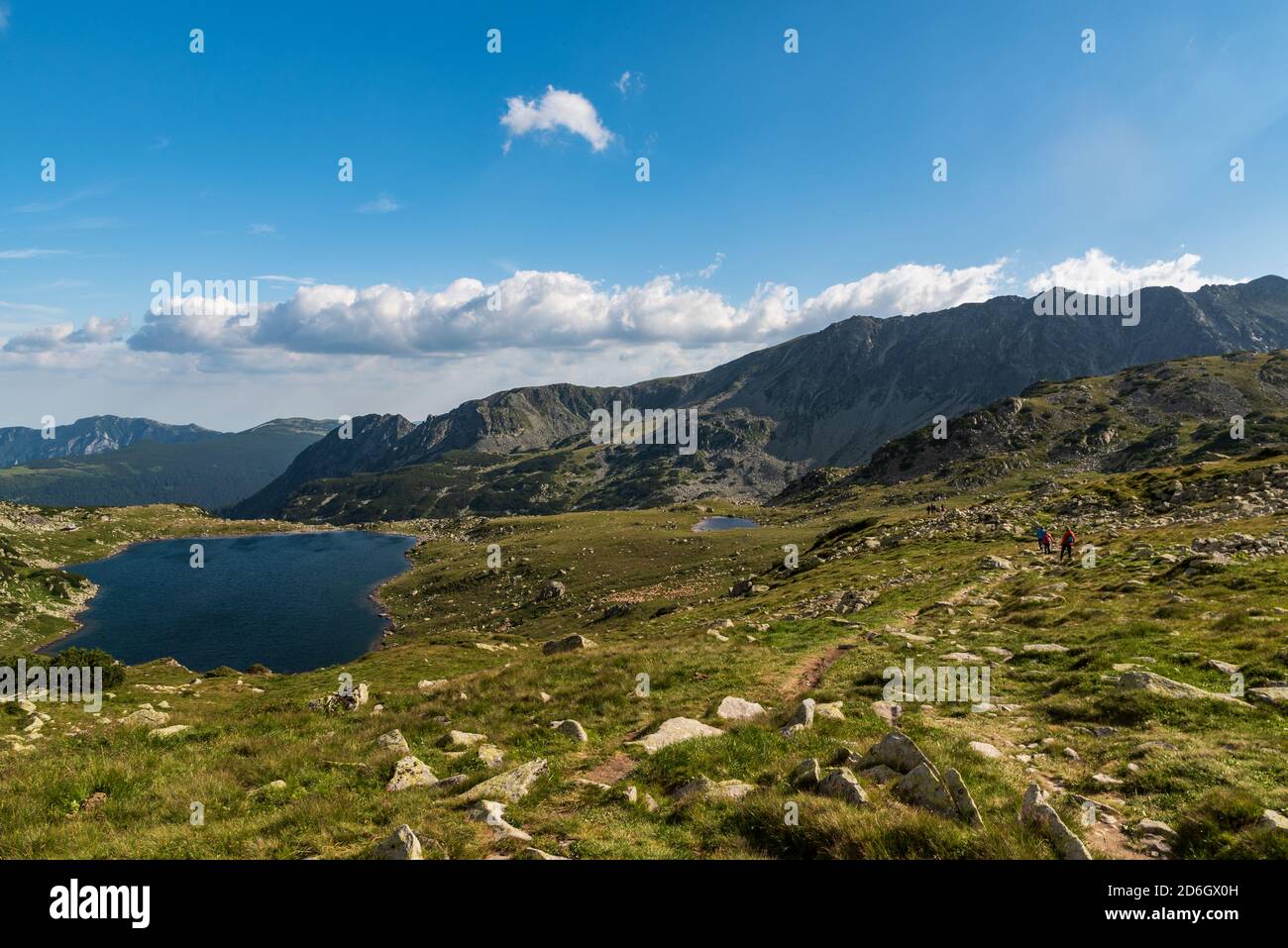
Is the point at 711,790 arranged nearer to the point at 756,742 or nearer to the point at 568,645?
the point at 756,742

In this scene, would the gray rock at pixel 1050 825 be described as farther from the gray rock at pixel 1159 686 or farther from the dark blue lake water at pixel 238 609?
the dark blue lake water at pixel 238 609

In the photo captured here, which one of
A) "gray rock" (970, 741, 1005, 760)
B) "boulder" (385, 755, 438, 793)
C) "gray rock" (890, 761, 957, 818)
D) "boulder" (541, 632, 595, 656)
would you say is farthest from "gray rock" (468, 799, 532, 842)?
"boulder" (541, 632, 595, 656)

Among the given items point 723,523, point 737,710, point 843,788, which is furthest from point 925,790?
point 723,523

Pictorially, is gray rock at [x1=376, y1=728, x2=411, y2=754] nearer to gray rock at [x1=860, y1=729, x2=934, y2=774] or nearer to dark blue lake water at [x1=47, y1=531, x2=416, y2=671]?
gray rock at [x1=860, y1=729, x2=934, y2=774]
